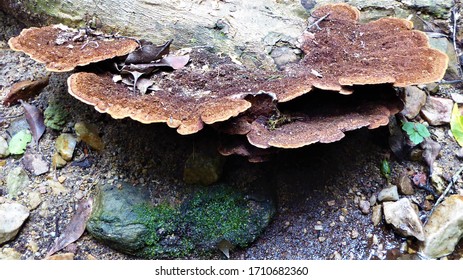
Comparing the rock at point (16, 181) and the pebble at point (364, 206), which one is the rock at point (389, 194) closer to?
the pebble at point (364, 206)

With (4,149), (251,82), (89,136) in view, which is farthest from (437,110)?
(4,149)

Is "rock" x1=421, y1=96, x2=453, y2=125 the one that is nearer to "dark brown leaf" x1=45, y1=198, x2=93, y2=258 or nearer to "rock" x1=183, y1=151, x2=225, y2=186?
"rock" x1=183, y1=151, x2=225, y2=186

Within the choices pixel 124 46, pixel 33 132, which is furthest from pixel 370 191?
pixel 33 132

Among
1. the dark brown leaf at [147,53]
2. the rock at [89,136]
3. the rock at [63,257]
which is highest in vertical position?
the dark brown leaf at [147,53]

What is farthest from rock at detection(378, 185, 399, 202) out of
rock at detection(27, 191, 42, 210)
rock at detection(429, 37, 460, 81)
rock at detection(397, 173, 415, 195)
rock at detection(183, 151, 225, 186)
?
rock at detection(27, 191, 42, 210)

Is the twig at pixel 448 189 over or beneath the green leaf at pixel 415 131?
beneath

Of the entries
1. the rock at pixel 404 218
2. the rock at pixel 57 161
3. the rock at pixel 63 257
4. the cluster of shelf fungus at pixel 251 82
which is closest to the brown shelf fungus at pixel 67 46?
the cluster of shelf fungus at pixel 251 82

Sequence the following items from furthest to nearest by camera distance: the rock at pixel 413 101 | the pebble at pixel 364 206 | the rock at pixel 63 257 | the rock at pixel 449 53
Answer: the rock at pixel 449 53, the rock at pixel 413 101, the pebble at pixel 364 206, the rock at pixel 63 257
